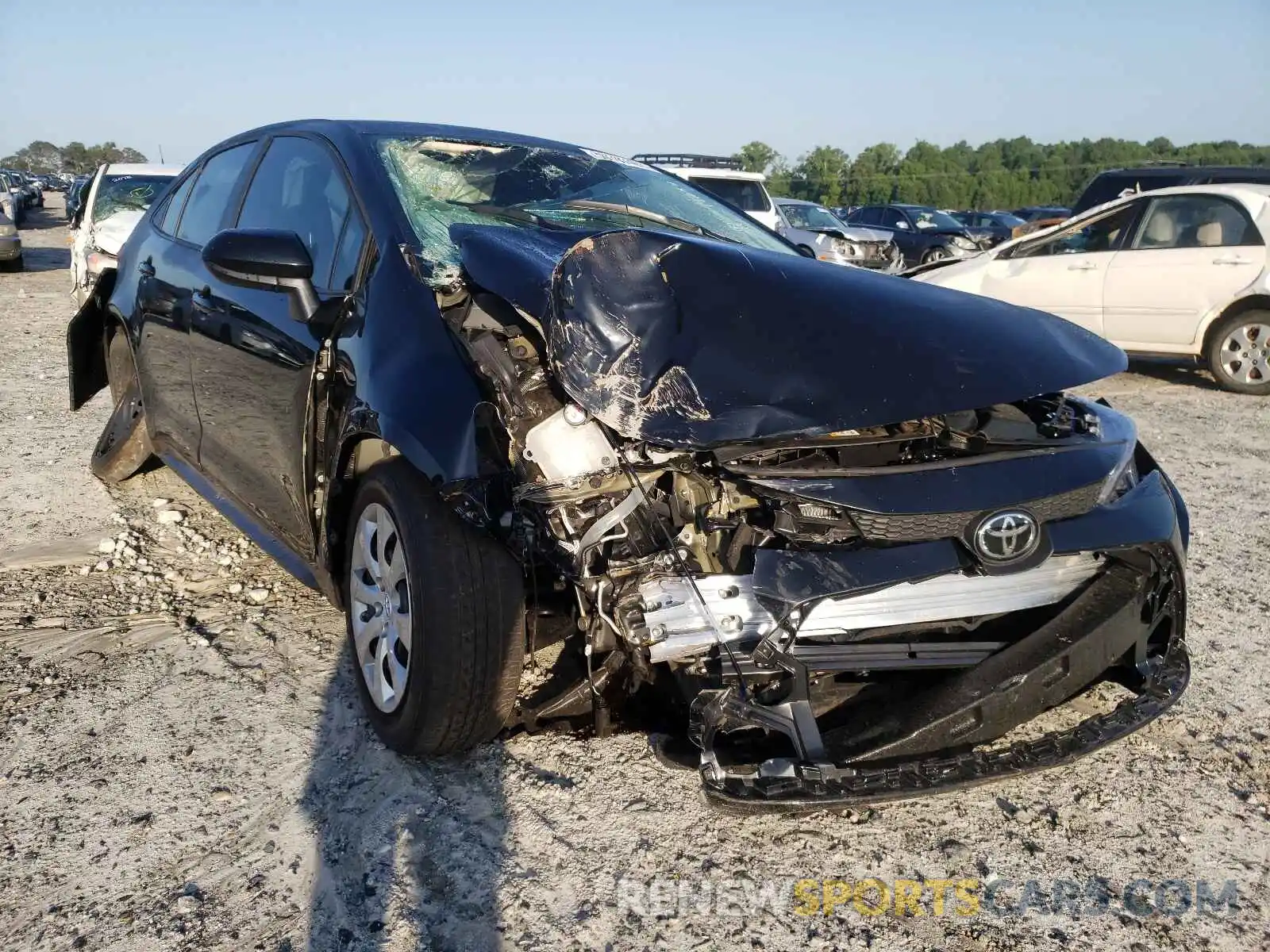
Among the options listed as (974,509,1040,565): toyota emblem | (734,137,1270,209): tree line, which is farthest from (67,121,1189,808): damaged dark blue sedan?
(734,137,1270,209): tree line

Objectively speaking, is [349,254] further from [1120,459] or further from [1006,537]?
[1120,459]

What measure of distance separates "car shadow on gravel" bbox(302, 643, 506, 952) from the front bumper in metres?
0.59

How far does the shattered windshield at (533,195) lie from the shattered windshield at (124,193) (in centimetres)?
816

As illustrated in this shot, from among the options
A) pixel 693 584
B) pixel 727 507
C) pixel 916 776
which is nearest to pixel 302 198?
pixel 727 507

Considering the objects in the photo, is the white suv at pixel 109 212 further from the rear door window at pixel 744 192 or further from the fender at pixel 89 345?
the rear door window at pixel 744 192

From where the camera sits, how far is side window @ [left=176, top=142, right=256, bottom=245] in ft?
13.1

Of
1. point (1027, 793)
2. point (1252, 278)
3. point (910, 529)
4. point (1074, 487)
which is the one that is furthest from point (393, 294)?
point (1252, 278)

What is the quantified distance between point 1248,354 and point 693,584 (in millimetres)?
7819

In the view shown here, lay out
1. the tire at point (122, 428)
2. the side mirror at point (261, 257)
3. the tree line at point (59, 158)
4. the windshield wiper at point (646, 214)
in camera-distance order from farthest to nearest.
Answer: the tree line at point (59, 158)
the tire at point (122, 428)
the windshield wiper at point (646, 214)
the side mirror at point (261, 257)

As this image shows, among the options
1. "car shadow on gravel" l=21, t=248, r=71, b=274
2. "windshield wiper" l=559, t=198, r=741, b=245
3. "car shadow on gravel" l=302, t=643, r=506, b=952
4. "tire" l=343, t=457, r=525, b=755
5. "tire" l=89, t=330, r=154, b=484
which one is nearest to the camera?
"car shadow on gravel" l=302, t=643, r=506, b=952

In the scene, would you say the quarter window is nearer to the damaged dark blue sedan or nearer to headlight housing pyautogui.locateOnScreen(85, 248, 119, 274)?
headlight housing pyautogui.locateOnScreen(85, 248, 119, 274)

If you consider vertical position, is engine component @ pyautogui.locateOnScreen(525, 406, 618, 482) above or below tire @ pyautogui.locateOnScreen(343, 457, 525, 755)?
above

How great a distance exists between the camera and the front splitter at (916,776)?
214cm

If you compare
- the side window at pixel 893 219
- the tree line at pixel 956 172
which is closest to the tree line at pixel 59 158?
the tree line at pixel 956 172
